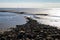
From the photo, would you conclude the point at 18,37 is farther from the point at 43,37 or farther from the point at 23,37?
the point at 43,37

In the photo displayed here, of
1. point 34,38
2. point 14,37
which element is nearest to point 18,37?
point 14,37

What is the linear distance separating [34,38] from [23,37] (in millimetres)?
824

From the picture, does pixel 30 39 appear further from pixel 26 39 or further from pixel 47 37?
pixel 47 37

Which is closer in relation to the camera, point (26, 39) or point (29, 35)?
point (26, 39)

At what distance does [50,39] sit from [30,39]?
142 cm

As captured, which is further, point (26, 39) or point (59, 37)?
point (59, 37)

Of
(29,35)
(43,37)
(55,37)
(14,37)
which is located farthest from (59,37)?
(14,37)

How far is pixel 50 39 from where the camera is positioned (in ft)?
46.1

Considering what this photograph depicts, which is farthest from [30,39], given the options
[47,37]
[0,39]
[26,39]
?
[0,39]

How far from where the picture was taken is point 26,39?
13.9 meters

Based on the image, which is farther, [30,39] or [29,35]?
[29,35]

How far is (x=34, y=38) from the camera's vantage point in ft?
47.2

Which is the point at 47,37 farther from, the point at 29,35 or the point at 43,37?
the point at 29,35

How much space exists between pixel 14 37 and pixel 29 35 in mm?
1172
